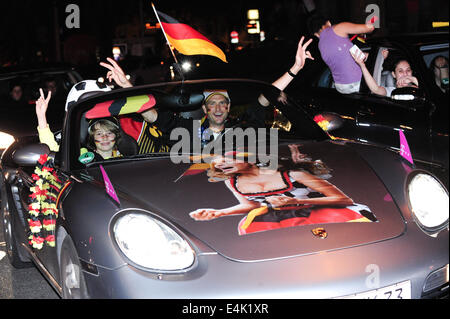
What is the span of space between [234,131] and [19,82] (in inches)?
204

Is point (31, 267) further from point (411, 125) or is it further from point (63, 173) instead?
point (411, 125)

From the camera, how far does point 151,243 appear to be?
283cm

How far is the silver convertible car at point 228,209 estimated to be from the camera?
2680mm

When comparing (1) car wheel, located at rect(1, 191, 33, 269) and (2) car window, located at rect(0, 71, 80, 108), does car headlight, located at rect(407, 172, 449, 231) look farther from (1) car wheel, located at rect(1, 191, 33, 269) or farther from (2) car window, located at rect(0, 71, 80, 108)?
(2) car window, located at rect(0, 71, 80, 108)

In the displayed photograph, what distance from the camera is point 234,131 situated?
165 inches

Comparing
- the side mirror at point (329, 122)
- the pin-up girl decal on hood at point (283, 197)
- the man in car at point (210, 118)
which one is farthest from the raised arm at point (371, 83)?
the pin-up girl decal on hood at point (283, 197)

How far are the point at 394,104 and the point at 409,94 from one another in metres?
0.58

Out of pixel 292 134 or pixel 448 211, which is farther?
pixel 292 134

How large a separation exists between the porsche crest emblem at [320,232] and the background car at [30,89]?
536 cm

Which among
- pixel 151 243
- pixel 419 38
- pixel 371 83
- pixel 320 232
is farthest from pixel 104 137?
pixel 419 38

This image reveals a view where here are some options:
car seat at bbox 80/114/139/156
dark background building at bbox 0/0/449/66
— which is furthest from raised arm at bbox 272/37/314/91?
dark background building at bbox 0/0/449/66

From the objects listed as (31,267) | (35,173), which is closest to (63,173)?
(35,173)

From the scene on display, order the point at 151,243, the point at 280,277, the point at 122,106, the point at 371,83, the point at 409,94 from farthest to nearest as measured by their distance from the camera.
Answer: the point at 371,83 → the point at 409,94 → the point at 122,106 → the point at 151,243 → the point at 280,277

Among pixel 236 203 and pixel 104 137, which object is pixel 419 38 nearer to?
pixel 104 137
